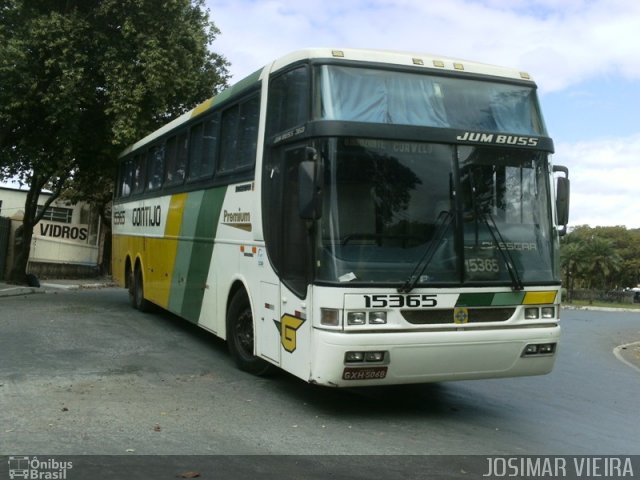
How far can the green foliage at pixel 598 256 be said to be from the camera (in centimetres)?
6931

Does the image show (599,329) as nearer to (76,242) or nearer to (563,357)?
(563,357)

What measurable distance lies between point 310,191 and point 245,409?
93.3 inches

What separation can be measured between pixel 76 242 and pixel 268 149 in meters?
35.6

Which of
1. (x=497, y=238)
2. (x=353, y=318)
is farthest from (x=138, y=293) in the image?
(x=497, y=238)

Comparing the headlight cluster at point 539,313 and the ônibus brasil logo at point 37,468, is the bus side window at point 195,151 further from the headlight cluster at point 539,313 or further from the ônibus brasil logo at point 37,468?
the ônibus brasil logo at point 37,468

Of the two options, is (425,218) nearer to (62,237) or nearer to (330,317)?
(330,317)

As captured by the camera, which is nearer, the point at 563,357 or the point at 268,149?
the point at 268,149

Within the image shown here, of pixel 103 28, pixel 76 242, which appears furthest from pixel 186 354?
pixel 76 242

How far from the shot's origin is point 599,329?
22.8m

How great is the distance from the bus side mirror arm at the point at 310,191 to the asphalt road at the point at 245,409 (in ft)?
6.56

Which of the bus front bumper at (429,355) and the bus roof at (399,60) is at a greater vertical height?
the bus roof at (399,60)

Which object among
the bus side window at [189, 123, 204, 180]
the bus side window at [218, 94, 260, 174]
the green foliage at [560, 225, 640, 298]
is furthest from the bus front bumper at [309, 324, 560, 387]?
the green foliage at [560, 225, 640, 298]

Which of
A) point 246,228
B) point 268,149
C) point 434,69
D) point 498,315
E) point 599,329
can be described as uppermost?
point 434,69

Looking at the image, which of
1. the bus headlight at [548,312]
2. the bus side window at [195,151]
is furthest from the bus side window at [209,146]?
the bus headlight at [548,312]
